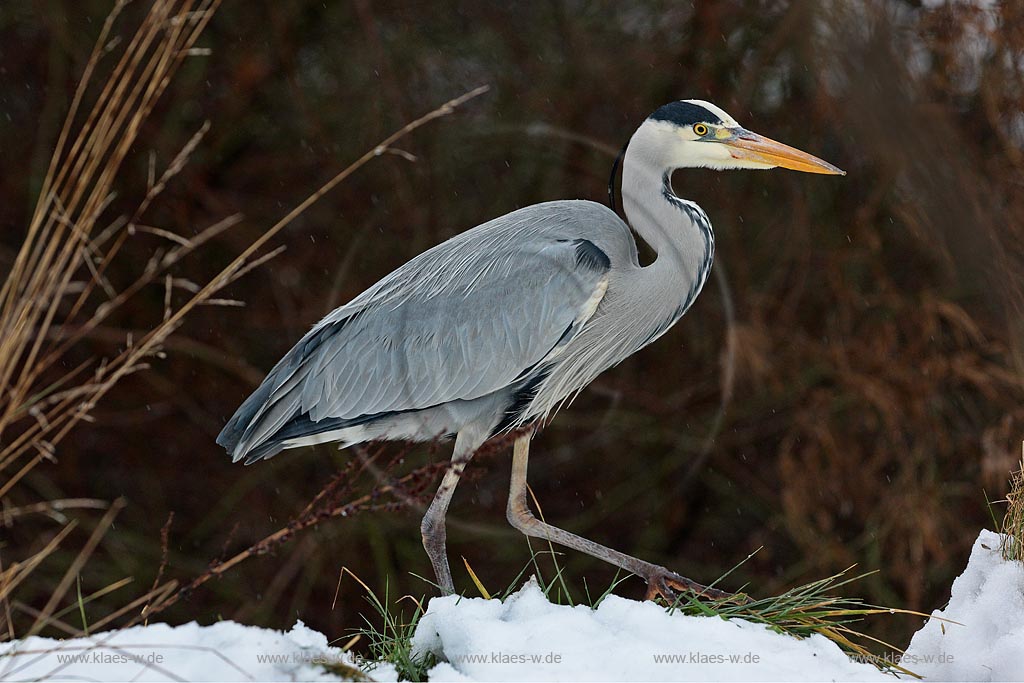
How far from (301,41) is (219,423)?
2.17m

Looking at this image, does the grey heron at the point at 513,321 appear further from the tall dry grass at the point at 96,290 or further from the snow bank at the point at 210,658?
the snow bank at the point at 210,658

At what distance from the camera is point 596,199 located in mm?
6379

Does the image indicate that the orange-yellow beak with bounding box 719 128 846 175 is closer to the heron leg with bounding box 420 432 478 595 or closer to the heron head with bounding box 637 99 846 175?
the heron head with bounding box 637 99 846 175

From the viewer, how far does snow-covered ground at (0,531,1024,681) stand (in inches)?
92.7

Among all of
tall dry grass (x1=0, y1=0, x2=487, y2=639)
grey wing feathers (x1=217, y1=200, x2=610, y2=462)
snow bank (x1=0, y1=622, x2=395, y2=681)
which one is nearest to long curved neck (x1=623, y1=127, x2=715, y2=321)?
grey wing feathers (x1=217, y1=200, x2=610, y2=462)

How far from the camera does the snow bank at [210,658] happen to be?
232 cm

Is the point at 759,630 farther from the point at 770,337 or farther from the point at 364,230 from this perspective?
the point at 364,230

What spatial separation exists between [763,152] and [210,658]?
239cm

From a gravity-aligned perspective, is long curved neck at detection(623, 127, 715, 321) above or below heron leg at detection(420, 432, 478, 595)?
above

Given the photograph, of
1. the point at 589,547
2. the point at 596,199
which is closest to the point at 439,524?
the point at 589,547

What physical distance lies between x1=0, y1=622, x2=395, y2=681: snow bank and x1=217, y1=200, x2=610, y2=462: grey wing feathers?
138cm

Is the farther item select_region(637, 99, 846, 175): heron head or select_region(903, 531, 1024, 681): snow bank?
select_region(637, 99, 846, 175): heron head

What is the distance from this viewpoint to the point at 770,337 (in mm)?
6309

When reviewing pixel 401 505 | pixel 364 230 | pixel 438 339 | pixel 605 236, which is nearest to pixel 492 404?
pixel 438 339
